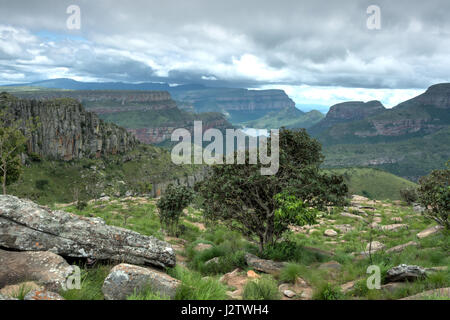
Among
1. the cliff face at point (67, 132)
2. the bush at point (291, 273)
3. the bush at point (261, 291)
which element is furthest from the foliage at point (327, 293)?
the cliff face at point (67, 132)

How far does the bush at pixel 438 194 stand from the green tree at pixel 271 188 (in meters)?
5.19

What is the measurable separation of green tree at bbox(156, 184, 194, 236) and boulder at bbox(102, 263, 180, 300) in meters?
19.1

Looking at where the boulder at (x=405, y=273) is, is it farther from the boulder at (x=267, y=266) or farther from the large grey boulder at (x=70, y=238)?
the large grey boulder at (x=70, y=238)

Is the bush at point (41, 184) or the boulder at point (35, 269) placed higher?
the boulder at point (35, 269)

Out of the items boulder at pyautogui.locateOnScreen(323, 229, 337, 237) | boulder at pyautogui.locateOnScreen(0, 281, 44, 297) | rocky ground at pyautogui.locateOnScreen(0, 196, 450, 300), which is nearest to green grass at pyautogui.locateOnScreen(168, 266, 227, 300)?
rocky ground at pyautogui.locateOnScreen(0, 196, 450, 300)

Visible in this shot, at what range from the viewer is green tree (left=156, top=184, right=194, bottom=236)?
26328 mm

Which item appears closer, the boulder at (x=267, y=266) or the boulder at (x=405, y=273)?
the boulder at (x=405, y=273)

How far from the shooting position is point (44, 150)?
134m

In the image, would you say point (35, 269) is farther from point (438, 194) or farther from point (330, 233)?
point (330, 233)

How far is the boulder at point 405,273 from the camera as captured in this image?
29.1ft
